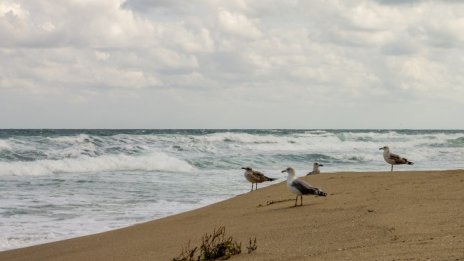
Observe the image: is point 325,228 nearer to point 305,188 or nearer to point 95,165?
A: point 305,188

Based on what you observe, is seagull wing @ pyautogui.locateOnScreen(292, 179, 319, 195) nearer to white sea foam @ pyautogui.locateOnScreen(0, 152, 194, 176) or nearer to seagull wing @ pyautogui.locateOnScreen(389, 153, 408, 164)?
seagull wing @ pyautogui.locateOnScreen(389, 153, 408, 164)

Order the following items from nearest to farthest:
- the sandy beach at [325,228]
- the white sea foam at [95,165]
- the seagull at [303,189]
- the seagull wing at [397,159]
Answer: the sandy beach at [325,228] → the seagull at [303,189] → the seagull wing at [397,159] → the white sea foam at [95,165]

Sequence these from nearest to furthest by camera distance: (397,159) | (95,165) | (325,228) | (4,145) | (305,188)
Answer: (325,228) < (305,188) < (397,159) < (95,165) < (4,145)

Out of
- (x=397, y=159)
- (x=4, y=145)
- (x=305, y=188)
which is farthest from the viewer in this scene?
(x=4, y=145)

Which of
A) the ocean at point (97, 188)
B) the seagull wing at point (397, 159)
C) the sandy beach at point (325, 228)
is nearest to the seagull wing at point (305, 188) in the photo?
the sandy beach at point (325, 228)

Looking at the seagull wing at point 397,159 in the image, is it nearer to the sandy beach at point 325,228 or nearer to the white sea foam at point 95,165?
the sandy beach at point 325,228

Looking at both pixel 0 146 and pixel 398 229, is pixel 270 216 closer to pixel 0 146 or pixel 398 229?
pixel 398 229

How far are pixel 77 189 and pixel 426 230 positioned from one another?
1197 cm

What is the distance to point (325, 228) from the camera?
7062mm

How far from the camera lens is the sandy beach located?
18.0 feet

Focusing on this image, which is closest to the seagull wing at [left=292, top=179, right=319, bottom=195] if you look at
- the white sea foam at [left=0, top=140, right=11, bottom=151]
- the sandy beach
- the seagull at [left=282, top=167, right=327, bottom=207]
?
the seagull at [left=282, top=167, right=327, bottom=207]

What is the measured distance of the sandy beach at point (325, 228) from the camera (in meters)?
5.49

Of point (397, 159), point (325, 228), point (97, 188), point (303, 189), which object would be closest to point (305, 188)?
point (303, 189)

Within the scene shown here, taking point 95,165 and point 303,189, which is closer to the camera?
point 303,189
